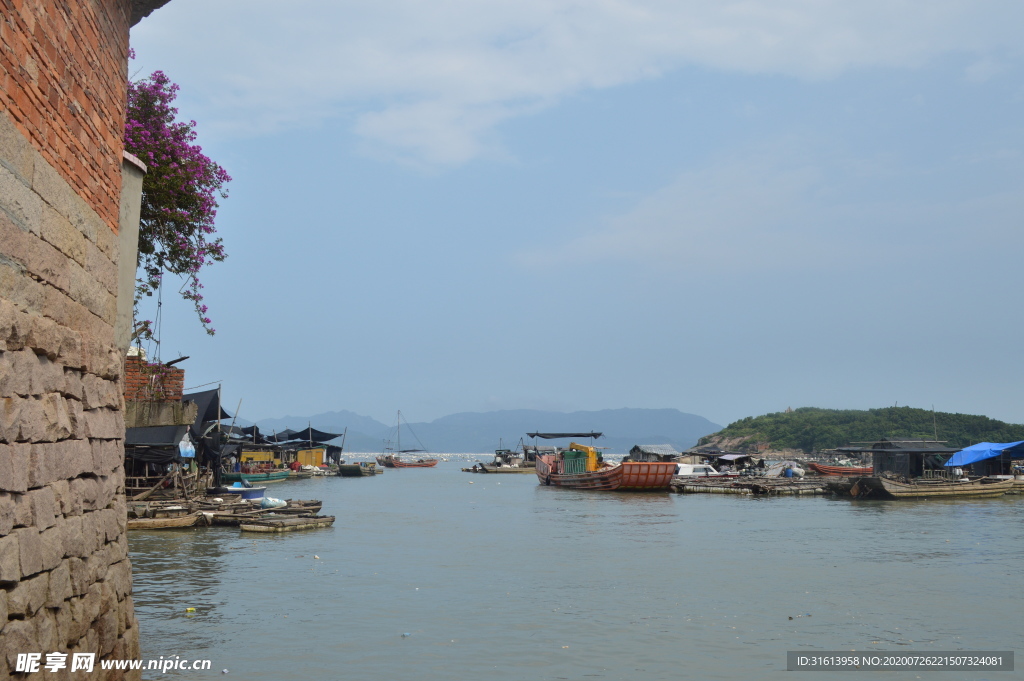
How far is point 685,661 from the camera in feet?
37.2

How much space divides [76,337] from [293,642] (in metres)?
7.28

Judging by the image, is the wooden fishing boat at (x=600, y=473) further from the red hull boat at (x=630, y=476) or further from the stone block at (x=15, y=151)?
the stone block at (x=15, y=151)

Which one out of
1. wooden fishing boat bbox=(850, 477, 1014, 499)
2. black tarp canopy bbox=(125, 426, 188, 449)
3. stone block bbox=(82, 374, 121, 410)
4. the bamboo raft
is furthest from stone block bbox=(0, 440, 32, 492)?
the bamboo raft

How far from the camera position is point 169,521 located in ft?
79.6

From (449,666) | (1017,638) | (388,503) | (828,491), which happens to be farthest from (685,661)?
(828,491)

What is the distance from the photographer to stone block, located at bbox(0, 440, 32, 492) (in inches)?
196

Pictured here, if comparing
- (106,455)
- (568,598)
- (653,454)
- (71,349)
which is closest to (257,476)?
(653,454)

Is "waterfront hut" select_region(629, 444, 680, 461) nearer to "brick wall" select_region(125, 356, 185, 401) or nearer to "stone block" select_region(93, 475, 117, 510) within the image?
"brick wall" select_region(125, 356, 185, 401)

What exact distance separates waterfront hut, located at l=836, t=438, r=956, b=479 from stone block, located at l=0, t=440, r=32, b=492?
47408mm

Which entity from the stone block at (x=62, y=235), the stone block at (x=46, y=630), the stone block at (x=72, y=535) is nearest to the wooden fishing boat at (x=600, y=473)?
the stone block at (x=72, y=535)

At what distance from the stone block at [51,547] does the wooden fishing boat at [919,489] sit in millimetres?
42278

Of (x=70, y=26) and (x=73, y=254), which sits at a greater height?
(x=70, y=26)

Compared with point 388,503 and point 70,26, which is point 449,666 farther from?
point 388,503

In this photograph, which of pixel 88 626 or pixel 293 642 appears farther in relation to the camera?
pixel 293 642
